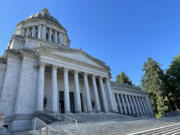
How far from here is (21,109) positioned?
1351 cm

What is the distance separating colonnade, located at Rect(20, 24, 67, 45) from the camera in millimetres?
29906

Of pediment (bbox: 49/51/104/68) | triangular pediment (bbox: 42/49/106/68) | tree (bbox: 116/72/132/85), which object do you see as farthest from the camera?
tree (bbox: 116/72/132/85)

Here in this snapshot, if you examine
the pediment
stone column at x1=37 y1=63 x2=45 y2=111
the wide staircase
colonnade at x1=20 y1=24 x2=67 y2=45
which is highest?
colonnade at x1=20 y1=24 x2=67 y2=45

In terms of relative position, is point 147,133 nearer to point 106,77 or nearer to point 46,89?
point 46,89

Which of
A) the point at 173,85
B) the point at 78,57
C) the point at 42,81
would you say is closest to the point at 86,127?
the point at 42,81

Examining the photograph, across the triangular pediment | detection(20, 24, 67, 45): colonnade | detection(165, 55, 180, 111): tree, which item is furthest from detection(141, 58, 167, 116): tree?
detection(20, 24, 67, 45): colonnade

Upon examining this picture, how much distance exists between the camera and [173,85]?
31.3 metres

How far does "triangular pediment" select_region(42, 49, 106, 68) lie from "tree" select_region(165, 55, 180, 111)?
66.1 ft

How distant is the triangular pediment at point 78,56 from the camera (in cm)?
1930

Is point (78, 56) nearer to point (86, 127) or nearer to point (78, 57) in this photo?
point (78, 57)

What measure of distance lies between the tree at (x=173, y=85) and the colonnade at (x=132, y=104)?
6.81m

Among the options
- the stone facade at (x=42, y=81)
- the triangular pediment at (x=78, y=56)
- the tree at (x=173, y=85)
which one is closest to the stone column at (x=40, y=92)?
the stone facade at (x=42, y=81)

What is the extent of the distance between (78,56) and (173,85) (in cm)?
2700

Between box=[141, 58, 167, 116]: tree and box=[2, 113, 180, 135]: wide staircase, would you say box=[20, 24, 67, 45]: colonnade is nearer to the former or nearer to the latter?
box=[2, 113, 180, 135]: wide staircase
